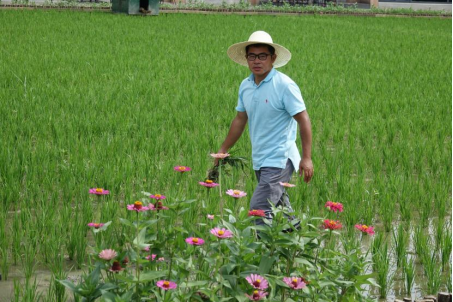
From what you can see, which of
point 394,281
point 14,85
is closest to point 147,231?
point 394,281

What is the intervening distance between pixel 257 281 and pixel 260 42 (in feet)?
4.08

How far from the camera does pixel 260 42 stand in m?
3.07

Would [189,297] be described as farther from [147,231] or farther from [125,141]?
[125,141]

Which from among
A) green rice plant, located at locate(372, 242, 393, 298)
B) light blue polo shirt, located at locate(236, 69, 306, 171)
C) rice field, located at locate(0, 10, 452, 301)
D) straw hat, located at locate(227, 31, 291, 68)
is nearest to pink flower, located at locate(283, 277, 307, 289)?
rice field, located at locate(0, 10, 452, 301)

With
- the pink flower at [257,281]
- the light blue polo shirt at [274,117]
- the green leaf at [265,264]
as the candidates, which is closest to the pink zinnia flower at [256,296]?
the pink flower at [257,281]

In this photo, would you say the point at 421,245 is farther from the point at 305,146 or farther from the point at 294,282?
the point at 294,282

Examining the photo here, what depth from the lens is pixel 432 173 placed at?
5.03 m

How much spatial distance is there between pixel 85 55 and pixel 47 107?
164 inches

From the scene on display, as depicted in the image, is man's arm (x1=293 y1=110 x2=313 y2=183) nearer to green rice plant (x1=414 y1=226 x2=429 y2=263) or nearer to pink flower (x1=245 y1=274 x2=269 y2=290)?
green rice plant (x1=414 y1=226 x2=429 y2=263)

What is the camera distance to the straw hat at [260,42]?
3.08 metres

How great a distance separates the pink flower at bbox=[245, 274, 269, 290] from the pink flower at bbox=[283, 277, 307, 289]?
74 millimetres

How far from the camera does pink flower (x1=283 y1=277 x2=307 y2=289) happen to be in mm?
2156

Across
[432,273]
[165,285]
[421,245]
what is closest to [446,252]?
[421,245]

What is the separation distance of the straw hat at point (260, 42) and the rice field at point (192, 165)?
1.44 ft
